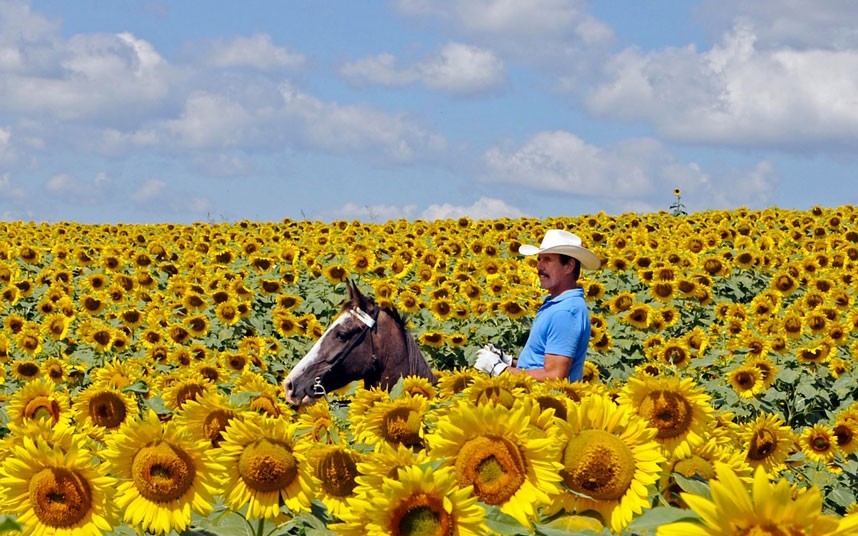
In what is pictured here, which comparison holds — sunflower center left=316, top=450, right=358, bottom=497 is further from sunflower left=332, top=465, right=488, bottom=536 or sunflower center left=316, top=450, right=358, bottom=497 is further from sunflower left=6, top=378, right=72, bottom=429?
sunflower left=6, top=378, right=72, bottom=429

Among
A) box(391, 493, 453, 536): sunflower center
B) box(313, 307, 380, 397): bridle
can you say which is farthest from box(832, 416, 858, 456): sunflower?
box(391, 493, 453, 536): sunflower center

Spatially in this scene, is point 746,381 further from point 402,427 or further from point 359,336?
point 402,427

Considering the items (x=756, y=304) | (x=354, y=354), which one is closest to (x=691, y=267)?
(x=756, y=304)

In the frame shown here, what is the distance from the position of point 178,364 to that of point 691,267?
10461mm

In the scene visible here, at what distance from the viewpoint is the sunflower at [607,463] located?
2994 mm

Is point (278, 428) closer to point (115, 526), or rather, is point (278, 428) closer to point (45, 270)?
point (115, 526)

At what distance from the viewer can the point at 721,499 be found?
2.11m

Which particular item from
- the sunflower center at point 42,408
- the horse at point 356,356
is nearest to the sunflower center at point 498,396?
the sunflower center at point 42,408

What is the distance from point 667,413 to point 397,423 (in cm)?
94

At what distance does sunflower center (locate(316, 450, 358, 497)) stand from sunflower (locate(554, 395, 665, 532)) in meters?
0.67

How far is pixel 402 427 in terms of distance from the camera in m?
3.77

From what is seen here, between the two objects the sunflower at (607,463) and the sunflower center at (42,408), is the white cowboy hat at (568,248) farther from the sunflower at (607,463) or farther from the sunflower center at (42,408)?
the sunflower at (607,463)

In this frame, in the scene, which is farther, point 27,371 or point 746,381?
point 27,371

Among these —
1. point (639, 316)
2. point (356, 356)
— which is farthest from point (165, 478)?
point (639, 316)
